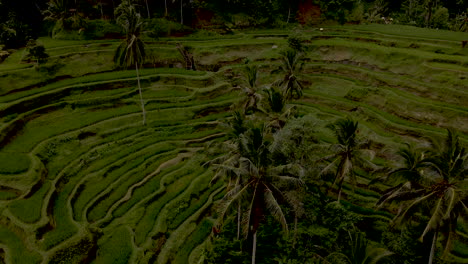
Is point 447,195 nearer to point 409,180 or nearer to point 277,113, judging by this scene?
point 409,180

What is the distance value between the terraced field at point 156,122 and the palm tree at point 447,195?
7.66 m

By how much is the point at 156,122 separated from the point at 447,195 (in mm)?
24166

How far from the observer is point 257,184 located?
1731cm

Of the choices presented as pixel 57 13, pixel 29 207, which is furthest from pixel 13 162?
pixel 57 13

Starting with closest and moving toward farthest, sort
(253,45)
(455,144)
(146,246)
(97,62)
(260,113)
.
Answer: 1. (455,144)
2. (146,246)
3. (260,113)
4. (97,62)
5. (253,45)

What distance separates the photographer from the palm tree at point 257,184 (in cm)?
1694

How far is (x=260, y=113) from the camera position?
33.8 metres

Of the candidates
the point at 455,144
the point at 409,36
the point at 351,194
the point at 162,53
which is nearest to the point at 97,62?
the point at 162,53

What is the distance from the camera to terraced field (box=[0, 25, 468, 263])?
22.4 metres

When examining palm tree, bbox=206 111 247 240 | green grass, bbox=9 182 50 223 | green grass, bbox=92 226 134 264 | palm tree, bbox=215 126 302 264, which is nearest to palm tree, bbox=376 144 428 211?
palm tree, bbox=215 126 302 264

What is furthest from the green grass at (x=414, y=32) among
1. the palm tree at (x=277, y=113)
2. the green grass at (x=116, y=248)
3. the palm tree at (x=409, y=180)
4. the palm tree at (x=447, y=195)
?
the green grass at (x=116, y=248)

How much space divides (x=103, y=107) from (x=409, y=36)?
3688 centimetres

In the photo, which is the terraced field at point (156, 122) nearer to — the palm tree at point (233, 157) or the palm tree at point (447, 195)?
the palm tree at point (233, 157)

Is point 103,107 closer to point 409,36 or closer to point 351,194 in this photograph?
point 351,194
